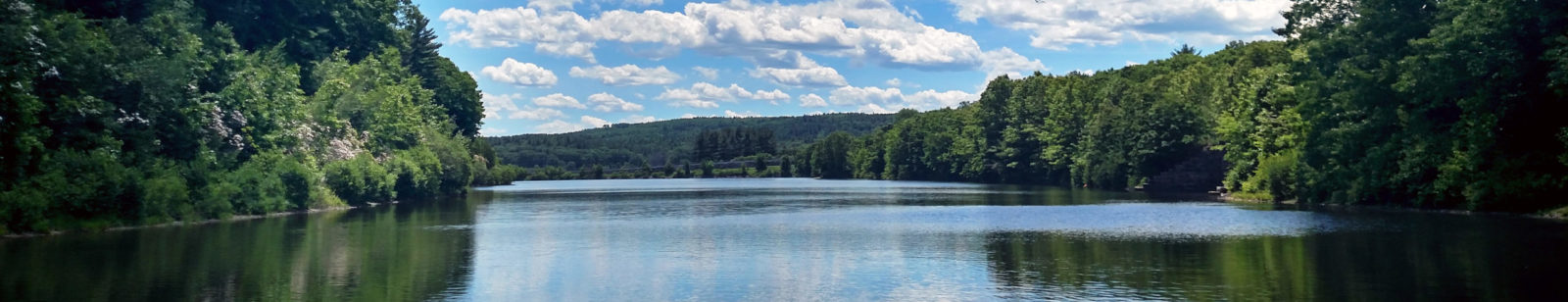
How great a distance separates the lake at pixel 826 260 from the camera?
24266mm

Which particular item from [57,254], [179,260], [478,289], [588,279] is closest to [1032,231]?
[588,279]

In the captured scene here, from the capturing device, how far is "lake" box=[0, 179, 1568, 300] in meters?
24.3

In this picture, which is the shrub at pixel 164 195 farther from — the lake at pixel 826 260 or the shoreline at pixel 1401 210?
the shoreline at pixel 1401 210

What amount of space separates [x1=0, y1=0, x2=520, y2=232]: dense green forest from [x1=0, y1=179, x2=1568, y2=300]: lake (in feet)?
8.01

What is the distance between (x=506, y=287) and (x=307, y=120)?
180ft

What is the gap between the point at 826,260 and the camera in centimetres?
3209

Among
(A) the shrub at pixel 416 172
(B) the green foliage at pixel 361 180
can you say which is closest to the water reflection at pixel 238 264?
(B) the green foliage at pixel 361 180

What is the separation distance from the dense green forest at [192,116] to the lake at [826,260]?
8.01 feet

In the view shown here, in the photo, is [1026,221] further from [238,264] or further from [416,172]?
[416,172]

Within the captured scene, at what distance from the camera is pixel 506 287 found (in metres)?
25.8

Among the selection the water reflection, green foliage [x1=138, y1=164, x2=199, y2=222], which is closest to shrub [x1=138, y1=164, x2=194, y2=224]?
green foliage [x1=138, y1=164, x2=199, y2=222]

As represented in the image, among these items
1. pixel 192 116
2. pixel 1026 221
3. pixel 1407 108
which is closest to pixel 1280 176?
pixel 1407 108

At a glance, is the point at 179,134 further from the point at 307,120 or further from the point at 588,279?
the point at 588,279

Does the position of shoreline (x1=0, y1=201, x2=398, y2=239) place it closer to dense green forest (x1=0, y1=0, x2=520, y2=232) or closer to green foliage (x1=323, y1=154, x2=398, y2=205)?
dense green forest (x1=0, y1=0, x2=520, y2=232)
